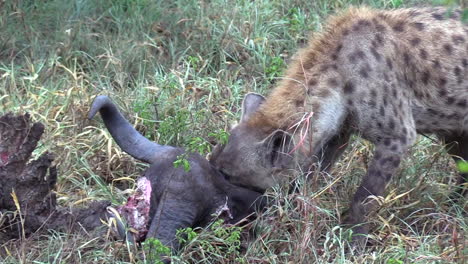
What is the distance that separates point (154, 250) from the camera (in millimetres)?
5176

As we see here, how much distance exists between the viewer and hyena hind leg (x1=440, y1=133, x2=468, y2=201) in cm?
625

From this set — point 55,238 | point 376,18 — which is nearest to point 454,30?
point 376,18

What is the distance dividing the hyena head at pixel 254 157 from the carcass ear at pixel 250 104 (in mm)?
246

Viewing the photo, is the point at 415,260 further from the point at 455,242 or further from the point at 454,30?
the point at 454,30

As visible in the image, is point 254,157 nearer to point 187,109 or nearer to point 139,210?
point 139,210

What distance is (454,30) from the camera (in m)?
6.12

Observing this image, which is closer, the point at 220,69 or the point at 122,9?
the point at 220,69

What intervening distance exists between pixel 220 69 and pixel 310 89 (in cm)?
203

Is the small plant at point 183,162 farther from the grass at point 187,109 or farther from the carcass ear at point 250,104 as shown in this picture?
the carcass ear at point 250,104

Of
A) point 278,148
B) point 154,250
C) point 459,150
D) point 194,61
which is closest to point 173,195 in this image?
point 154,250

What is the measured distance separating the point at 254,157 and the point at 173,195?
55cm

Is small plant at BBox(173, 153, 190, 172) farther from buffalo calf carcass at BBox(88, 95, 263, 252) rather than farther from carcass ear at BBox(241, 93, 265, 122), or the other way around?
carcass ear at BBox(241, 93, 265, 122)

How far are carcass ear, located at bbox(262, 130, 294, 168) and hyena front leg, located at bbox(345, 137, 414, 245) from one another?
0.44 meters

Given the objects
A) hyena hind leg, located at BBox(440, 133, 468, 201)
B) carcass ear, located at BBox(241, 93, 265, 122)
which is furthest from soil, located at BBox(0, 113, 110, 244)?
hyena hind leg, located at BBox(440, 133, 468, 201)
